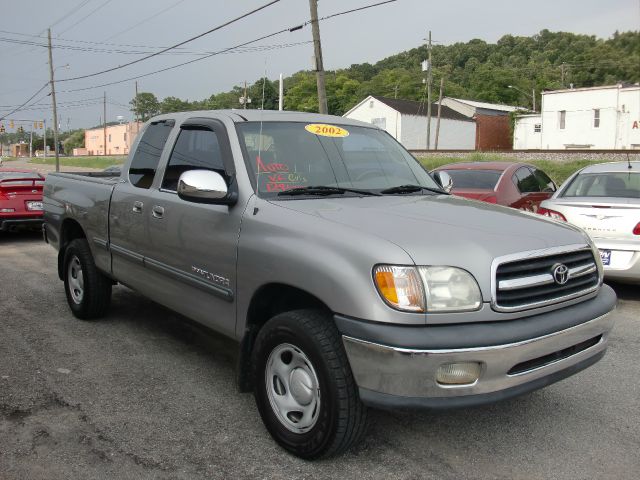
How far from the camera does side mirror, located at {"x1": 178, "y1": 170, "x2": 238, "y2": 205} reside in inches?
132

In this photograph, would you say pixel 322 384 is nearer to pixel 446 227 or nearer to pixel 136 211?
pixel 446 227

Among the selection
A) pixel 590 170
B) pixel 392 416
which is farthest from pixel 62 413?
pixel 590 170

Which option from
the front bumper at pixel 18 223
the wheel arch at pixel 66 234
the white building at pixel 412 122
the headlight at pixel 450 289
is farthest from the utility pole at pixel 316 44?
the white building at pixel 412 122

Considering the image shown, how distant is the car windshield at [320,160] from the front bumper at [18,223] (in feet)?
27.6

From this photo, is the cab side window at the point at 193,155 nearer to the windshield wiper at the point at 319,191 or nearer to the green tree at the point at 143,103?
the windshield wiper at the point at 319,191

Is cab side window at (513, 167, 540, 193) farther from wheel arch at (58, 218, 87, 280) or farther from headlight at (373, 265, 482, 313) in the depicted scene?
headlight at (373, 265, 482, 313)

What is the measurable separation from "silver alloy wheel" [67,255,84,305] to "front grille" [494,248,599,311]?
13.4 ft

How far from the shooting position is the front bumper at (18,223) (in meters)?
10.6

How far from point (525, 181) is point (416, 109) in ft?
160

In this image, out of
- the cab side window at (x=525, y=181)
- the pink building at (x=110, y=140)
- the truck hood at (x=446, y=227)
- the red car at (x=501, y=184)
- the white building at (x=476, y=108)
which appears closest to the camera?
the truck hood at (x=446, y=227)

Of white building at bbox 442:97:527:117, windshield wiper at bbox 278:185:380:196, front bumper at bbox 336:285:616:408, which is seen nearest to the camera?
front bumper at bbox 336:285:616:408

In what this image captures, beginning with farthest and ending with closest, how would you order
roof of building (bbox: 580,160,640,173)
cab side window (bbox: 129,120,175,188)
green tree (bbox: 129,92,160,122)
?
green tree (bbox: 129,92,160,122) → roof of building (bbox: 580,160,640,173) → cab side window (bbox: 129,120,175,188)

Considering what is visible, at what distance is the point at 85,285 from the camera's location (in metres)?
5.35

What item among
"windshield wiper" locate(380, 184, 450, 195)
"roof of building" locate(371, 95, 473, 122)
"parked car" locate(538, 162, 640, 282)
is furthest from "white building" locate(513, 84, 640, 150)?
"roof of building" locate(371, 95, 473, 122)
